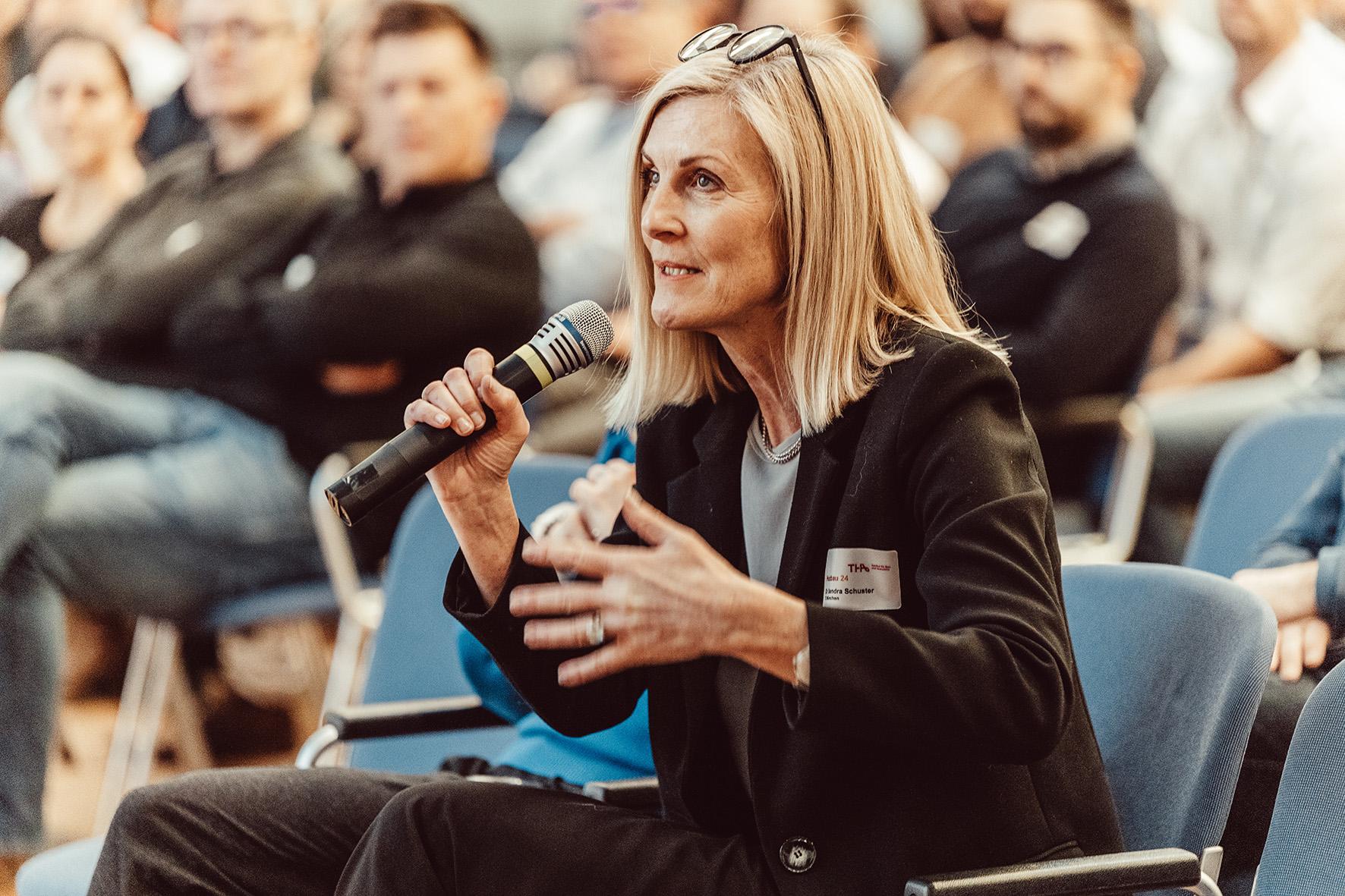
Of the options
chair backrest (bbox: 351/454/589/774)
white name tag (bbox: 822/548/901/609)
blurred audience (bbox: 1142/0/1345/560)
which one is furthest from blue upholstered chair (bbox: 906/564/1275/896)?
blurred audience (bbox: 1142/0/1345/560)

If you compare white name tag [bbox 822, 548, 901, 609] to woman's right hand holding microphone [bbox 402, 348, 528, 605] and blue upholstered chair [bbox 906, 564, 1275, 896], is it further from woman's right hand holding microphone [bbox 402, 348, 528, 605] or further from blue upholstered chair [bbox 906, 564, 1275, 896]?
woman's right hand holding microphone [bbox 402, 348, 528, 605]

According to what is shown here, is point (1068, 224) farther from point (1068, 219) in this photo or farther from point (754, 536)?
point (754, 536)

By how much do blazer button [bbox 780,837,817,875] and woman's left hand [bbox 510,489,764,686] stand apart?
246 mm

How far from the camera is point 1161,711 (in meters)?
1.46

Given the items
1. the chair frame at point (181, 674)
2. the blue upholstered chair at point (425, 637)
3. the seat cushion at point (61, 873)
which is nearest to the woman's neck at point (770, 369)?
→ the blue upholstered chair at point (425, 637)

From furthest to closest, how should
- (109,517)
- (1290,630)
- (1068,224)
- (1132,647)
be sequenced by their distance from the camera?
(1068,224), (109,517), (1290,630), (1132,647)

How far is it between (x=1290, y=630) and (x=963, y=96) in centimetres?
254

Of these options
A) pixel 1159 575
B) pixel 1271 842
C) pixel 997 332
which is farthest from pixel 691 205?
pixel 997 332

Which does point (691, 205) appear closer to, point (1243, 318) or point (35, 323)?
point (35, 323)

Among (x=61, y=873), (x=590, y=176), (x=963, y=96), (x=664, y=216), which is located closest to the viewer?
(x=664, y=216)

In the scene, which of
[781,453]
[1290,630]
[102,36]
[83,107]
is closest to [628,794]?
[781,453]

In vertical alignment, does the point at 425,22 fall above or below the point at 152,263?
above

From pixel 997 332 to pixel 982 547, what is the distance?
226cm

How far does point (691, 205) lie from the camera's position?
1392 millimetres
